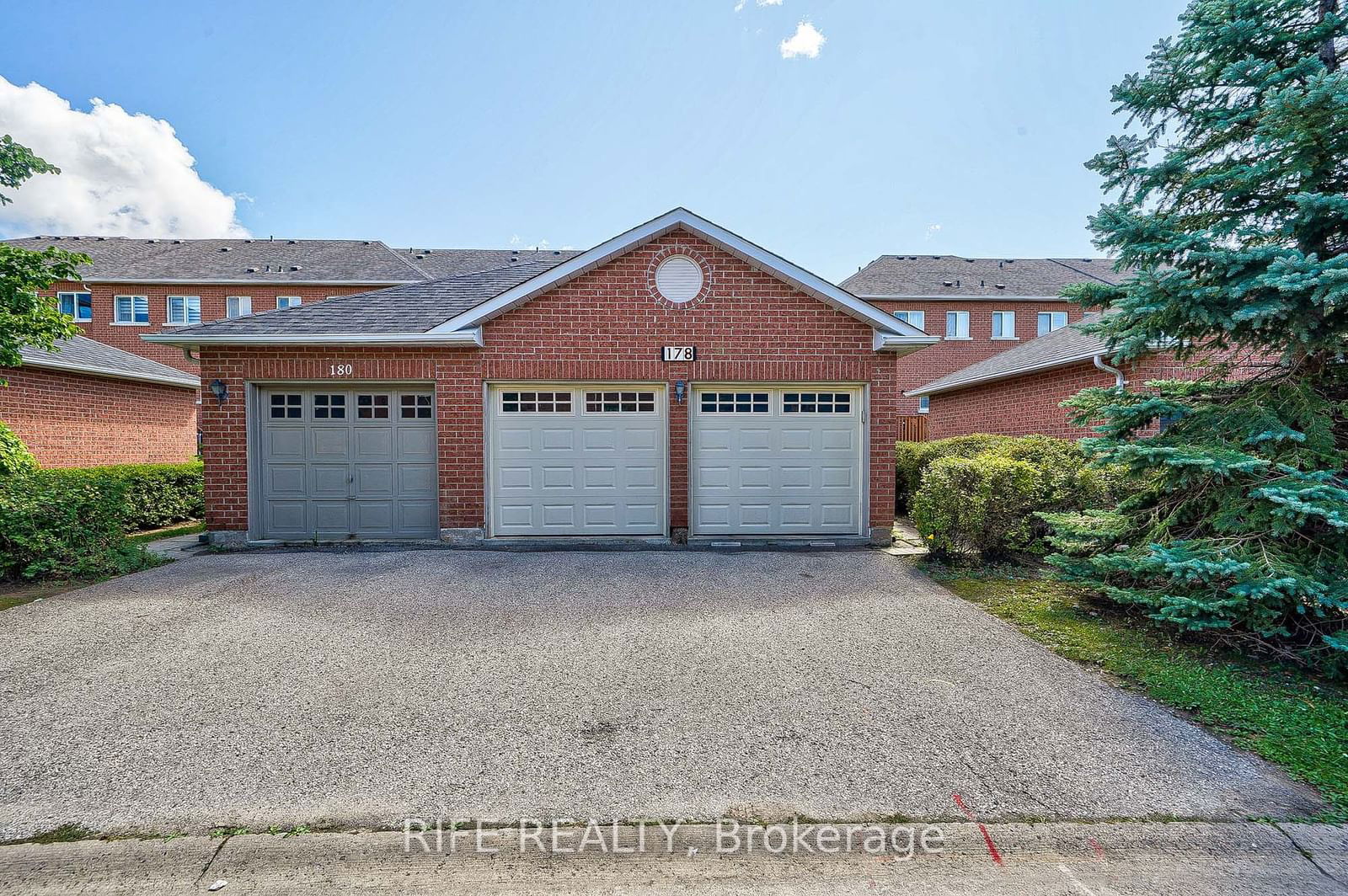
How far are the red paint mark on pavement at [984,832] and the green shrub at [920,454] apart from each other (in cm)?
Answer: 719

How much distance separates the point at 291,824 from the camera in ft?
8.39

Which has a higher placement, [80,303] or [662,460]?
[80,303]

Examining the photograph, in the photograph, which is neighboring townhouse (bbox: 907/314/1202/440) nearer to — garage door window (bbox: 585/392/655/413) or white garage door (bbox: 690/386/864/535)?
white garage door (bbox: 690/386/864/535)

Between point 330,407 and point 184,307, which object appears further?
point 184,307

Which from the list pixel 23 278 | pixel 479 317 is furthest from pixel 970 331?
pixel 23 278

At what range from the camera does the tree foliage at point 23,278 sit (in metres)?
6.54

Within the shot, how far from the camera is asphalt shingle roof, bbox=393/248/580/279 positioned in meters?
27.0

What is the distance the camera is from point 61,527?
6.31 m

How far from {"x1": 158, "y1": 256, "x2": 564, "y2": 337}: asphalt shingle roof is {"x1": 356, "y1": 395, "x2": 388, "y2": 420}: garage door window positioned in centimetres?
98

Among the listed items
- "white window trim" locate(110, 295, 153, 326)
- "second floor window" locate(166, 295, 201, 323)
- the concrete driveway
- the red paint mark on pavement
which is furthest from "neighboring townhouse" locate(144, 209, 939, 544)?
"white window trim" locate(110, 295, 153, 326)

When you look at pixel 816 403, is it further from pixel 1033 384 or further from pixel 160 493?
pixel 160 493

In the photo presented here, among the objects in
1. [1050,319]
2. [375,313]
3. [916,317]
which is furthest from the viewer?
[1050,319]

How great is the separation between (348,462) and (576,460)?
132 inches

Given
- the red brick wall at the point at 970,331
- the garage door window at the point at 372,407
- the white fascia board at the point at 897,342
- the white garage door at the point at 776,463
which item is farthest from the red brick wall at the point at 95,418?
the red brick wall at the point at 970,331
